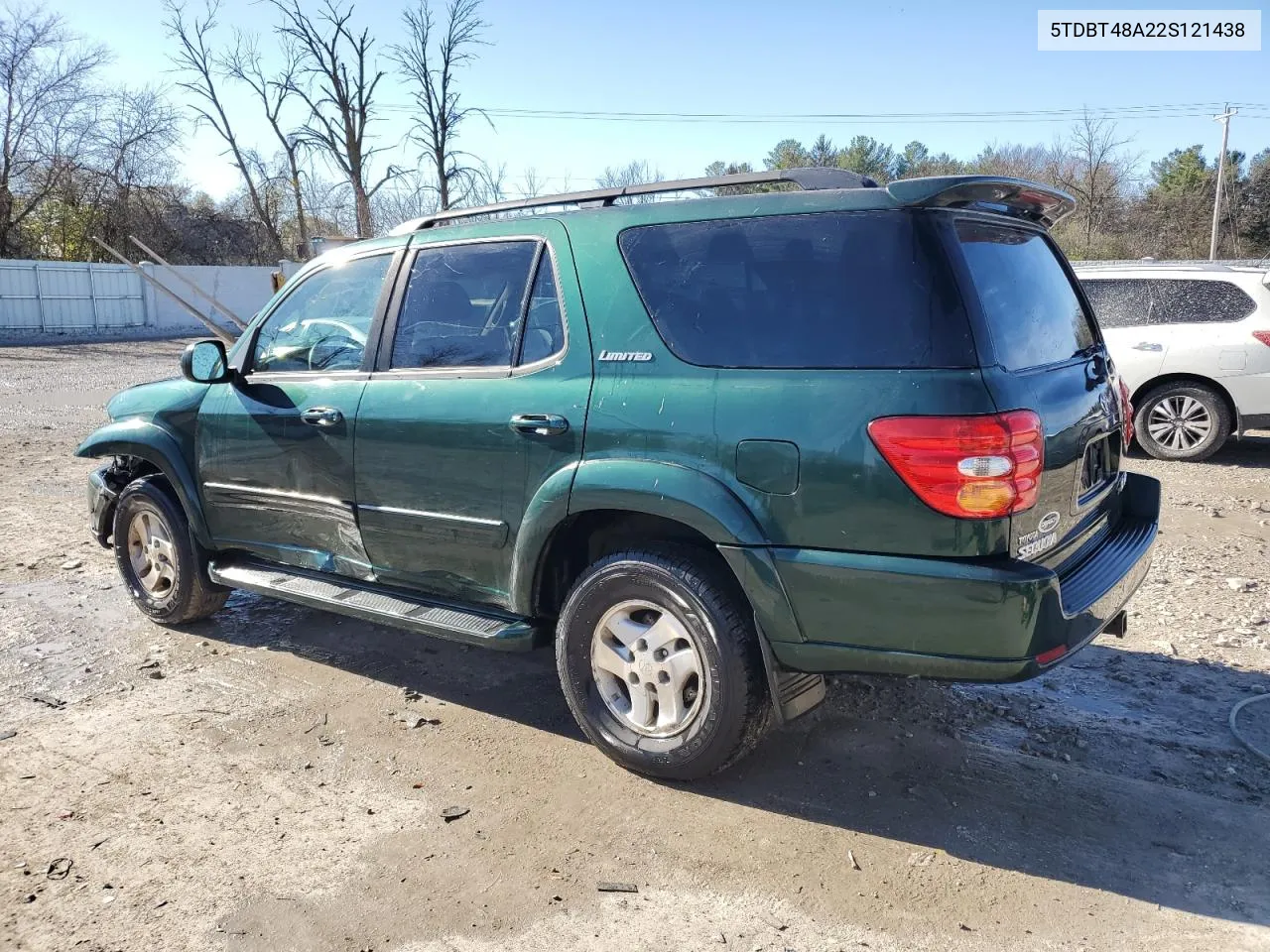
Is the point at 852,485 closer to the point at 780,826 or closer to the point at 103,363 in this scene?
the point at 780,826

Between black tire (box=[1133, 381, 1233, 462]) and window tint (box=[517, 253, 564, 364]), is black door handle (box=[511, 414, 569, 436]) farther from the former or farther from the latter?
black tire (box=[1133, 381, 1233, 462])

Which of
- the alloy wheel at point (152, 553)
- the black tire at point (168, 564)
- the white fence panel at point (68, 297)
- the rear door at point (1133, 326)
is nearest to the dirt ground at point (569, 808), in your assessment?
the black tire at point (168, 564)

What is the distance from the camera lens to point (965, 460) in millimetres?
2729

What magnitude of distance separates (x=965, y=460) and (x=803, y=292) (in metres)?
0.74

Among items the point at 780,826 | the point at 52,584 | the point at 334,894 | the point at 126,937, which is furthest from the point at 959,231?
the point at 52,584

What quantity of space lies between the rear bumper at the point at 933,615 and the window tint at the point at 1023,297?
671 millimetres

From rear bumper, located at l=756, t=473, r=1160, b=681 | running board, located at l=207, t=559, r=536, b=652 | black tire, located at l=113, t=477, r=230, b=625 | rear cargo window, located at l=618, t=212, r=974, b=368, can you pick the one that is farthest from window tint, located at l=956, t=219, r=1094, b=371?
black tire, located at l=113, t=477, r=230, b=625

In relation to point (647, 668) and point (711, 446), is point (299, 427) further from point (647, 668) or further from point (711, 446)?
point (711, 446)

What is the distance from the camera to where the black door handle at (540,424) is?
3.45m

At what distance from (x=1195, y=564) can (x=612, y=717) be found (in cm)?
419

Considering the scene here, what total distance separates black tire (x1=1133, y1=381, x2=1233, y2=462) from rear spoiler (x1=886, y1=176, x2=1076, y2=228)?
20.9ft

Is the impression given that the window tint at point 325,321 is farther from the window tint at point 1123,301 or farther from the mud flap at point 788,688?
the window tint at point 1123,301

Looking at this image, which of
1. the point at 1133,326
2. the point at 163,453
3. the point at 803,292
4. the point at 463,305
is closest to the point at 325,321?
the point at 463,305

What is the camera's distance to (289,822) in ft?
10.6
